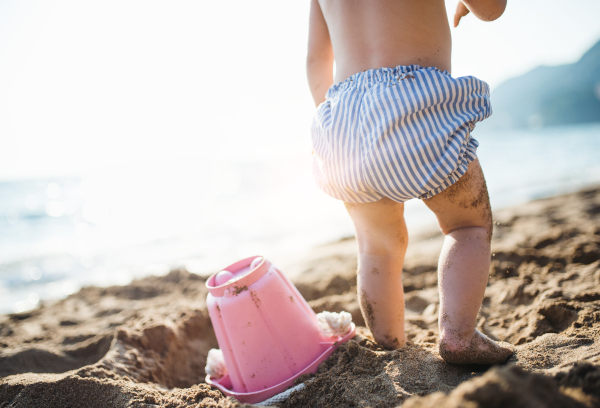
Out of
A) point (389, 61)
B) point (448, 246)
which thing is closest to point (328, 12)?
point (389, 61)

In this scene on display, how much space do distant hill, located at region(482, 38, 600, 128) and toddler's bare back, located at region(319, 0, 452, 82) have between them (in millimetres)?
35708

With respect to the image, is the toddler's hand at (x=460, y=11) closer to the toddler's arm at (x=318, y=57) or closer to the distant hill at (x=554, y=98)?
the toddler's arm at (x=318, y=57)

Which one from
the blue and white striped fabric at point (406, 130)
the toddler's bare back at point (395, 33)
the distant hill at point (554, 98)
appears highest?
the toddler's bare back at point (395, 33)

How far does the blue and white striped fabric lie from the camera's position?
3.33 feet

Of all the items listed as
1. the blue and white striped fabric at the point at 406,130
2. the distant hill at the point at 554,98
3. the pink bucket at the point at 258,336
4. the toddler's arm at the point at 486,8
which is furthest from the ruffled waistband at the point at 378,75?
the distant hill at the point at 554,98

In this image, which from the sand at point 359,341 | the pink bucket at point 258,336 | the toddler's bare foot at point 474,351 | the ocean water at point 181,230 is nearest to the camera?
the sand at point 359,341

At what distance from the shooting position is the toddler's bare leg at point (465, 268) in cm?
104

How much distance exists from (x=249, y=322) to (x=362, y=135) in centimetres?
78

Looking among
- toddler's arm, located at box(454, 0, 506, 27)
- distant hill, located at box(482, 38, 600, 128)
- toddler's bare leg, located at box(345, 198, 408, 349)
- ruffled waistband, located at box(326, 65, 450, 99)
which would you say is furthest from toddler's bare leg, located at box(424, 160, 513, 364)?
distant hill, located at box(482, 38, 600, 128)

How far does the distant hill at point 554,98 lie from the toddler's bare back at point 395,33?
3571 cm

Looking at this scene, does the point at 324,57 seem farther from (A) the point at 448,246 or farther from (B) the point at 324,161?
(A) the point at 448,246

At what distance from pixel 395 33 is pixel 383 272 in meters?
0.85

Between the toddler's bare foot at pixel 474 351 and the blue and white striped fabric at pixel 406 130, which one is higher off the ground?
the blue and white striped fabric at pixel 406 130

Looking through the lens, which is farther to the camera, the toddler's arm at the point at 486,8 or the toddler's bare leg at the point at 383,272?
the toddler's bare leg at the point at 383,272
